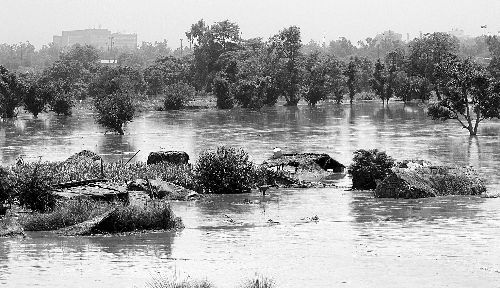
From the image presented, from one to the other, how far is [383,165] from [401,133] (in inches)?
1672

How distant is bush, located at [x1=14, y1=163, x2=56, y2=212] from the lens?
34656mm

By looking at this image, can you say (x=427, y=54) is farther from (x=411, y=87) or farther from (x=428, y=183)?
(x=428, y=183)

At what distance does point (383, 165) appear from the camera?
4484 centimetres

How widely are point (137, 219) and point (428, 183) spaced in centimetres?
1662

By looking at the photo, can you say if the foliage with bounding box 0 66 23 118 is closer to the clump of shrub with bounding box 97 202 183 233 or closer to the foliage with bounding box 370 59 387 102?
the foliage with bounding box 370 59 387 102

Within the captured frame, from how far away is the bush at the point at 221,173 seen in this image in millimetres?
42562

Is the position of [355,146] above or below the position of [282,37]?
below

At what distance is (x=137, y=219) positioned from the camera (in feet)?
103

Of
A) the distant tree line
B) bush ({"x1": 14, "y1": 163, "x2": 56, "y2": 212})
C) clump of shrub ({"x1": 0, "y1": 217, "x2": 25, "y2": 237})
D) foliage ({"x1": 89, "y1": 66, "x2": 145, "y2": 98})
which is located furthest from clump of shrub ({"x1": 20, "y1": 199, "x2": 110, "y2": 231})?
foliage ({"x1": 89, "y1": 66, "x2": 145, "y2": 98})

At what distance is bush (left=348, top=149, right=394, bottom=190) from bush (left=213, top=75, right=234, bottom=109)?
10033cm

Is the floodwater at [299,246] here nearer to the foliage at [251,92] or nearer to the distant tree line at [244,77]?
the distant tree line at [244,77]

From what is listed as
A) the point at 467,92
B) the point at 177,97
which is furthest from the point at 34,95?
the point at 467,92

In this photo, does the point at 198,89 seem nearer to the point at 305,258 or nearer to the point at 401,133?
the point at 401,133

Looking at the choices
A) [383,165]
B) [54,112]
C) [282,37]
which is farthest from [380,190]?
[282,37]
